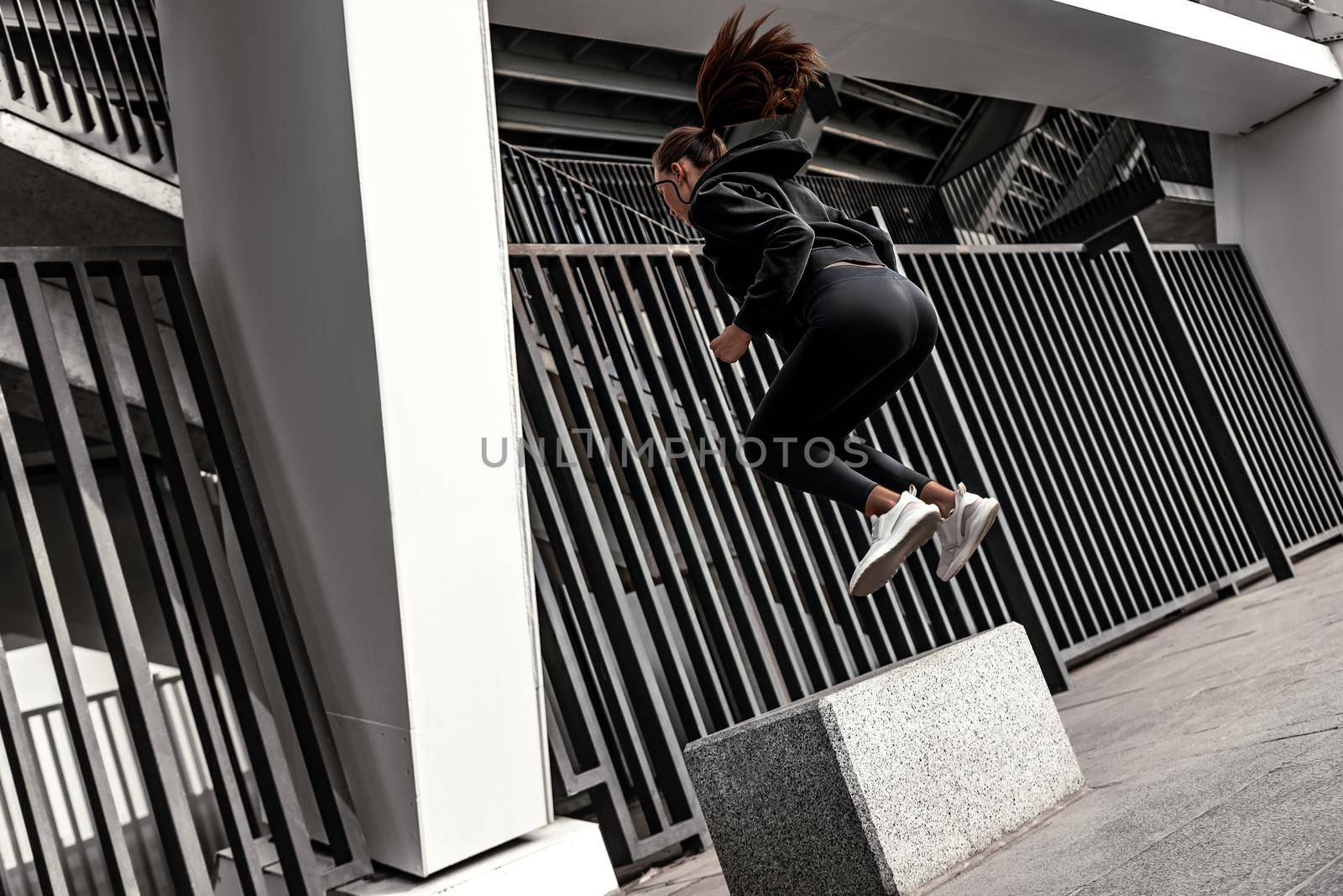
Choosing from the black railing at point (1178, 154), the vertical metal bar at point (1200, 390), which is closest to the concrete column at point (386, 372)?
the vertical metal bar at point (1200, 390)

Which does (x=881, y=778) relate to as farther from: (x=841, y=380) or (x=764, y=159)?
(x=764, y=159)

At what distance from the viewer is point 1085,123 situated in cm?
1752

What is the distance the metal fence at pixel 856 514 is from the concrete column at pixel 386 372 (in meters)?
0.59

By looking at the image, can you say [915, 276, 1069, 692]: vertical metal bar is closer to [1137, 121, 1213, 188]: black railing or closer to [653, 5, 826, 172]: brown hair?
[653, 5, 826, 172]: brown hair

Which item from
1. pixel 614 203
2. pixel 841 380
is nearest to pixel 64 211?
pixel 614 203

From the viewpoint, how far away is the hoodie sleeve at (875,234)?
8.09 ft

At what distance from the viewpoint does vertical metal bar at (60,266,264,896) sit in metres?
2.60

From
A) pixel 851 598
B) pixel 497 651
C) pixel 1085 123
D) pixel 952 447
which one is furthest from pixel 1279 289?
pixel 1085 123

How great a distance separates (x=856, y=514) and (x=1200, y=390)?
3289 millimetres

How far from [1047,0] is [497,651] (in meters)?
4.47

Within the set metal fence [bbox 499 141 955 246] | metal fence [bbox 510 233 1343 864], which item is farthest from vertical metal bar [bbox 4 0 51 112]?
metal fence [bbox 510 233 1343 864]

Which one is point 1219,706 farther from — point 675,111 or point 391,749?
point 675,111

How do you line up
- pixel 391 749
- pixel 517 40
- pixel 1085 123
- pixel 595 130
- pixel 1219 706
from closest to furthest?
1. pixel 391 749
2. pixel 1219 706
3. pixel 517 40
4. pixel 595 130
5. pixel 1085 123

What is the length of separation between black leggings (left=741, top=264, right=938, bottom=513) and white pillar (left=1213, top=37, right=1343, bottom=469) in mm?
6688
